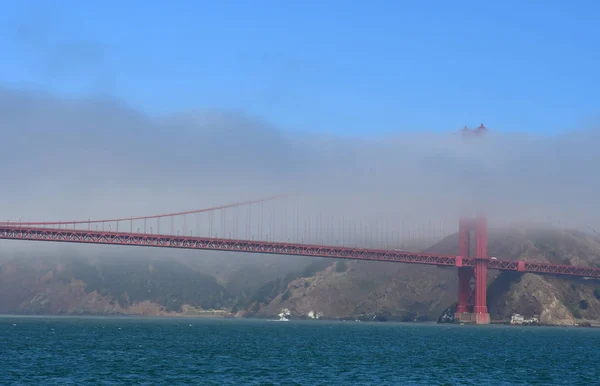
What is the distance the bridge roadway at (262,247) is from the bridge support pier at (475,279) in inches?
94.9

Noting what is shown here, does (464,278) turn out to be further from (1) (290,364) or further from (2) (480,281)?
(1) (290,364)

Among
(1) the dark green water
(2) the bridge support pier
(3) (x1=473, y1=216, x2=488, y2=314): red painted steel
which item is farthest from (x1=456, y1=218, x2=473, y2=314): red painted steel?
(1) the dark green water

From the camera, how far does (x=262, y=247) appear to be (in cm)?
16138

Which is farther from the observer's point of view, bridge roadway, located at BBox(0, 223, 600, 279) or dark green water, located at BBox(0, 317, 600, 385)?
bridge roadway, located at BBox(0, 223, 600, 279)

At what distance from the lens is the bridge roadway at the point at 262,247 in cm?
14338

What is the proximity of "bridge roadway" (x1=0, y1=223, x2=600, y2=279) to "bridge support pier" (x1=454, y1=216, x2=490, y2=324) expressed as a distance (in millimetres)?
2411

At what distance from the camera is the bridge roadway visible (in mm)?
143375

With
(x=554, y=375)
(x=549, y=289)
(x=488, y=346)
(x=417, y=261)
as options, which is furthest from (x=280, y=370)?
(x=549, y=289)

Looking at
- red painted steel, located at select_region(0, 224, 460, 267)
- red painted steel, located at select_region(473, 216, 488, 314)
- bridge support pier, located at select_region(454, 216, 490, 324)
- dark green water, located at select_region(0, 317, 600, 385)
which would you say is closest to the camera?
dark green water, located at select_region(0, 317, 600, 385)

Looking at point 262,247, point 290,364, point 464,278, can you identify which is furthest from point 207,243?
point 290,364

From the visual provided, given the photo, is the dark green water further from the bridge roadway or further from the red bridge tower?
the red bridge tower

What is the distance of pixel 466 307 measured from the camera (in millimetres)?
185375

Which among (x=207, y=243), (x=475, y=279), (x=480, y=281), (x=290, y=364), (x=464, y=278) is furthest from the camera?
(x=464, y=278)

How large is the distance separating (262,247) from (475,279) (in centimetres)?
5179
